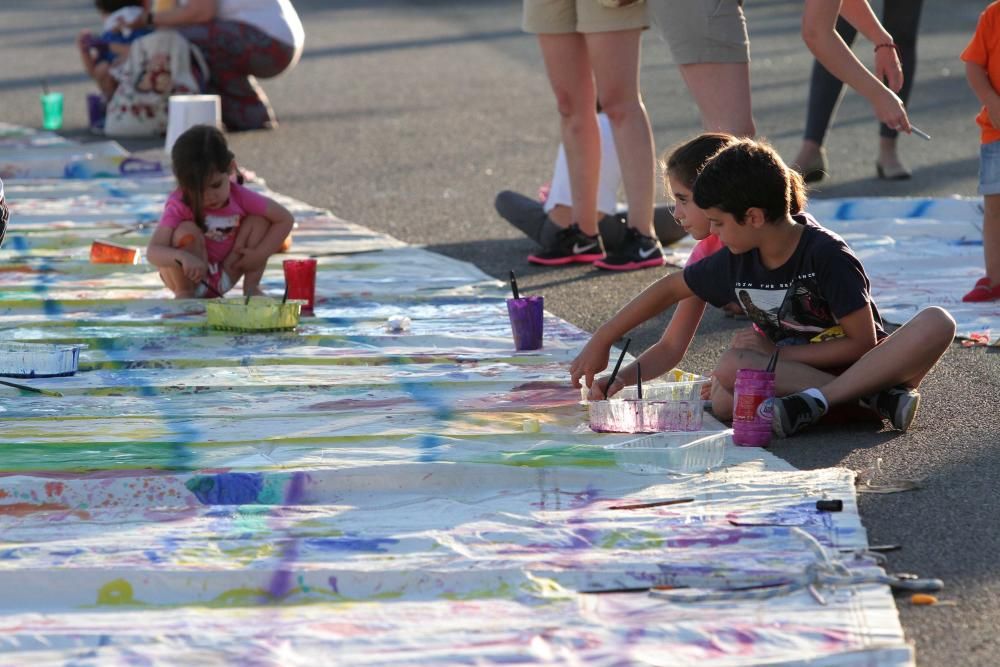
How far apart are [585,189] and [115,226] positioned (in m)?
2.19

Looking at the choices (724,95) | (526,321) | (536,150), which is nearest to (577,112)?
(724,95)

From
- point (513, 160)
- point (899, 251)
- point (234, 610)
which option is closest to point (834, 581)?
point (234, 610)

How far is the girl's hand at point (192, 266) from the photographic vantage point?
523 centimetres

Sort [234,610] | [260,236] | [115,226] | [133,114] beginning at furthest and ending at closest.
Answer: [133,114]
[115,226]
[260,236]
[234,610]

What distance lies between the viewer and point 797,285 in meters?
3.91

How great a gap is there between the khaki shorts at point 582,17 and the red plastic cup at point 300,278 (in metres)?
1.38

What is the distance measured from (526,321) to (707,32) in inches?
50.5

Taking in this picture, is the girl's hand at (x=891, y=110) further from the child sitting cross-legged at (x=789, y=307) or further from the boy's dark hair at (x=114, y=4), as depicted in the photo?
the boy's dark hair at (x=114, y=4)

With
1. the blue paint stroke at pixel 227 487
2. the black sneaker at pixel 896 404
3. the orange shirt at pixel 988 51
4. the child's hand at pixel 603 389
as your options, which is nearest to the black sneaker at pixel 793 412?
the black sneaker at pixel 896 404

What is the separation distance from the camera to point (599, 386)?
3.98 m

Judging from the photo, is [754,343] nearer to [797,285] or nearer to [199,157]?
[797,285]

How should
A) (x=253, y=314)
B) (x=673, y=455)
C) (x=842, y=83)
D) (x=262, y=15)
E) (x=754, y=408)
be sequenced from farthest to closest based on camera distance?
1. (x=262, y=15)
2. (x=842, y=83)
3. (x=253, y=314)
4. (x=754, y=408)
5. (x=673, y=455)

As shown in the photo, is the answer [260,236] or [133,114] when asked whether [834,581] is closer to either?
[260,236]

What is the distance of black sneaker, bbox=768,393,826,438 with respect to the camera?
3777 millimetres
